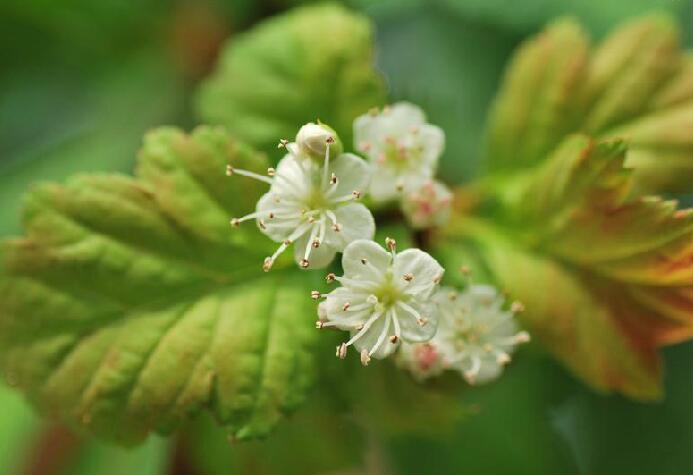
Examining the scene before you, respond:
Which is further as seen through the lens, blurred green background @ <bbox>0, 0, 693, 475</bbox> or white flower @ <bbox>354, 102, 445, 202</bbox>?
blurred green background @ <bbox>0, 0, 693, 475</bbox>

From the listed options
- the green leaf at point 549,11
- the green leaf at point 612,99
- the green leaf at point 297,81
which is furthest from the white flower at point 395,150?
the green leaf at point 549,11

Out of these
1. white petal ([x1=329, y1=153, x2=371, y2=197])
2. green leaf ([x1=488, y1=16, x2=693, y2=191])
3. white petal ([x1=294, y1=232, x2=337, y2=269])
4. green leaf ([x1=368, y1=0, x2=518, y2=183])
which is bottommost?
white petal ([x1=294, y1=232, x2=337, y2=269])

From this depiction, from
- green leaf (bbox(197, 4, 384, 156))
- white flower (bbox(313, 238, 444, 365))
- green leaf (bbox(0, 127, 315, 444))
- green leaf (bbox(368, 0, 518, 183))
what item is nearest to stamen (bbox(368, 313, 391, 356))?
white flower (bbox(313, 238, 444, 365))

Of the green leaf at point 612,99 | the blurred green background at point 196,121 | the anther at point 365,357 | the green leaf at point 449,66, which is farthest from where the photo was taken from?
the green leaf at point 449,66

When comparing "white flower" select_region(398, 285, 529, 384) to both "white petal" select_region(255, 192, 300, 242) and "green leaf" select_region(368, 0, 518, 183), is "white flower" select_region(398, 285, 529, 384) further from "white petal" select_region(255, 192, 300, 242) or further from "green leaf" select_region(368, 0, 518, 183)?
"green leaf" select_region(368, 0, 518, 183)

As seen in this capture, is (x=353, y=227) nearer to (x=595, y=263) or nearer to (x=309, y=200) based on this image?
(x=309, y=200)

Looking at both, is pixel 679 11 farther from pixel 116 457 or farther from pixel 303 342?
pixel 116 457

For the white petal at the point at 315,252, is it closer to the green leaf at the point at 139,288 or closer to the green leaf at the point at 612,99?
the green leaf at the point at 139,288
